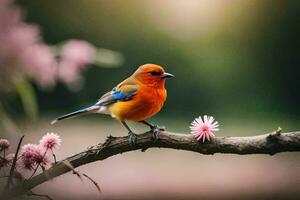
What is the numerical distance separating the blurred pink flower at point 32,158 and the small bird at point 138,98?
172mm

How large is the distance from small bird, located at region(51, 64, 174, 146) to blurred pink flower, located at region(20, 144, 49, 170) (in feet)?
0.56

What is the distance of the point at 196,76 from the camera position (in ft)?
8.11

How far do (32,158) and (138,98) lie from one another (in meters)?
0.27

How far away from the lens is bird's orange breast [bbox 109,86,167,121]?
2.45 ft

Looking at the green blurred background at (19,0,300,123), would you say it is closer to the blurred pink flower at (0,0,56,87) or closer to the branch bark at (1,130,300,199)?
the branch bark at (1,130,300,199)

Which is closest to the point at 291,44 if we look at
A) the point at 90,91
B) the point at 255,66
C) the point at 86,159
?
the point at 255,66

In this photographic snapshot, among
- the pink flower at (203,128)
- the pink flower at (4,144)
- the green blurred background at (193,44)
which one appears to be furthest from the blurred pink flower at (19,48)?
the green blurred background at (193,44)

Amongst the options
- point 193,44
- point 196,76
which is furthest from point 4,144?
point 196,76

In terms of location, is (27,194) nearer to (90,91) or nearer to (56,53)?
(56,53)

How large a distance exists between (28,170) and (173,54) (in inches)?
71.8

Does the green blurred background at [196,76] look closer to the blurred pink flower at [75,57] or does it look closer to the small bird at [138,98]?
the small bird at [138,98]

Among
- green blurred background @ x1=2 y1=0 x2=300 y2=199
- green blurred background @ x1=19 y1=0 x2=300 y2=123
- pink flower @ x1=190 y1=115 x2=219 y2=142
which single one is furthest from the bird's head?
green blurred background @ x1=19 y1=0 x2=300 y2=123

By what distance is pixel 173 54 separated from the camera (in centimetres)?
234

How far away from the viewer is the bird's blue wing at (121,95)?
801 millimetres
